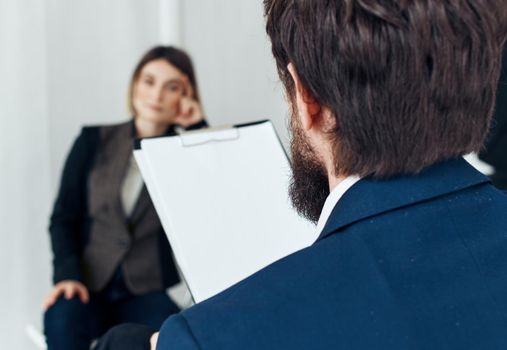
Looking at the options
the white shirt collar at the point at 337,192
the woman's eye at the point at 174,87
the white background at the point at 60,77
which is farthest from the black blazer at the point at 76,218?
the white shirt collar at the point at 337,192

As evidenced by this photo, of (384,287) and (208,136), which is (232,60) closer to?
(208,136)

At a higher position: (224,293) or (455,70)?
(455,70)

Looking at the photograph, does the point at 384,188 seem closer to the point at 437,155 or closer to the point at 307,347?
the point at 437,155

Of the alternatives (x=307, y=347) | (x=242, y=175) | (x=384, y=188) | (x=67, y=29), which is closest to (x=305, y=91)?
(x=384, y=188)

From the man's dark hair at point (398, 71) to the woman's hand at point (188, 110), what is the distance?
1.27 m

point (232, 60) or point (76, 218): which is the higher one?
point (232, 60)

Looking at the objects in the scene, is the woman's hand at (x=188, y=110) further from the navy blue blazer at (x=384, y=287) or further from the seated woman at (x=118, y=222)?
the navy blue blazer at (x=384, y=287)

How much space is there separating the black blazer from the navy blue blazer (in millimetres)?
1226

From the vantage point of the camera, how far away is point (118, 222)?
180 cm

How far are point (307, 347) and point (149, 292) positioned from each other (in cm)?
130

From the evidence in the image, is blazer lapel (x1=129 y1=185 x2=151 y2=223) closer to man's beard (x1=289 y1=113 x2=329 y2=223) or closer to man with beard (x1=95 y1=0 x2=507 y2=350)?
man's beard (x1=289 y1=113 x2=329 y2=223)

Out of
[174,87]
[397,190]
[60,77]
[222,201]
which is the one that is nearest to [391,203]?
[397,190]

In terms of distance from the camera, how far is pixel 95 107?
225cm

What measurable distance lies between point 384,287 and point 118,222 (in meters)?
1.29
